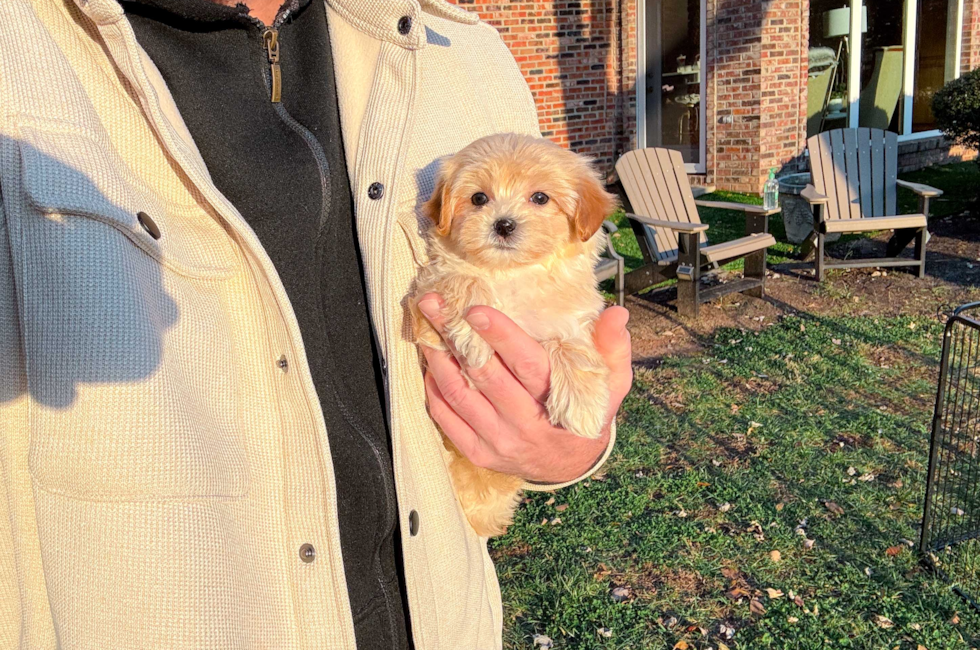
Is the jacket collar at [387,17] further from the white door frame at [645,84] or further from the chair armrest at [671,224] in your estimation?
the white door frame at [645,84]

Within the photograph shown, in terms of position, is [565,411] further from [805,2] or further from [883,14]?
[883,14]

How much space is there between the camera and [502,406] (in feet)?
6.13

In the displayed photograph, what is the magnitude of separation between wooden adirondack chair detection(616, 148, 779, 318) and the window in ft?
20.8

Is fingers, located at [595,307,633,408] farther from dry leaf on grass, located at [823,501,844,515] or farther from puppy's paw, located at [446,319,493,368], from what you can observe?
dry leaf on grass, located at [823,501,844,515]

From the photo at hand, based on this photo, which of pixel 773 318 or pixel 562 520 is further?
pixel 773 318

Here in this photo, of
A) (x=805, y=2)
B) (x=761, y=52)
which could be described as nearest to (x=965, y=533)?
(x=761, y=52)

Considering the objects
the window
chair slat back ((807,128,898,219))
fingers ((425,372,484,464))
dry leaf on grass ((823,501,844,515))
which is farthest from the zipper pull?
the window

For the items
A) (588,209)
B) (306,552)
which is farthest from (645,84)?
(306,552)

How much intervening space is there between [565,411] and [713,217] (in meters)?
12.2

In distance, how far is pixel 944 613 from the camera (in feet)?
14.3

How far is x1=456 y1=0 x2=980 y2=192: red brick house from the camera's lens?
1369cm

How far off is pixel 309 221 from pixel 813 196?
9805 mm

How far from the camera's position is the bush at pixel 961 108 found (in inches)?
453

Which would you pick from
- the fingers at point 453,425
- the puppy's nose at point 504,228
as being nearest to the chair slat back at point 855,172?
the puppy's nose at point 504,228
